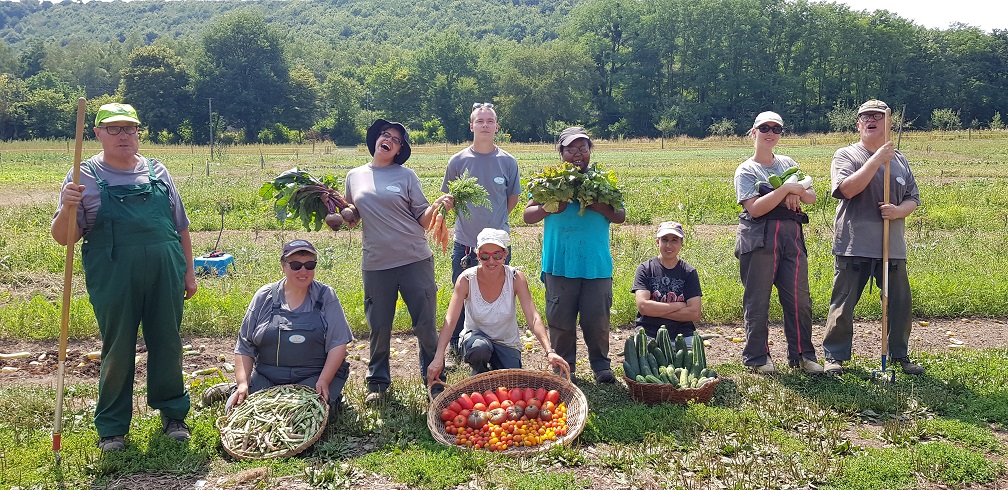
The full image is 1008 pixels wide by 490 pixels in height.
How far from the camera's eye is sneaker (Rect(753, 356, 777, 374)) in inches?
280

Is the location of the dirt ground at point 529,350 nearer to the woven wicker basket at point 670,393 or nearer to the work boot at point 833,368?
the work boot at point 833,368

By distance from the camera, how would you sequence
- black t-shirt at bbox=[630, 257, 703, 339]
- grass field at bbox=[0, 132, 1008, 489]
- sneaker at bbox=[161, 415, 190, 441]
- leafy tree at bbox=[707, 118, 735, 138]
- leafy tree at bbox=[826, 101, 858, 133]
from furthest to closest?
leafy tree at bbox=[707, 118, 735, 138], leafy tree at bbox=[826, 101, 858, 133], black t-shirt at bbox=[630, 257, 703, 339], sneaker at bbox=[161, 415, 190, 441], grass field at bbox=[0, 132, 1008, 489]

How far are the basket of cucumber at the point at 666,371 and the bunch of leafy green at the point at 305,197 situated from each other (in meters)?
2.72

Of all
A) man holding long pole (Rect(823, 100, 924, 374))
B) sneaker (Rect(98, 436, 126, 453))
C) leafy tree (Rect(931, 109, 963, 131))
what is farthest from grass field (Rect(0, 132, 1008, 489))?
leafy tree (Rect(931, 109, 963, 131))

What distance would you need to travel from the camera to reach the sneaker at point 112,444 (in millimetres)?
5348

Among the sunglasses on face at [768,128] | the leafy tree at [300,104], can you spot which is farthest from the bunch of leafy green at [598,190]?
the leafy tree at [300,104]

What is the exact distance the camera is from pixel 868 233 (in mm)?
7039

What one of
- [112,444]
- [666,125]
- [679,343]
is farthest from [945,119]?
[112,444]

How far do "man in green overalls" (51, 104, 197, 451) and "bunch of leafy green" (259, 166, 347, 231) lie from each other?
1053mm

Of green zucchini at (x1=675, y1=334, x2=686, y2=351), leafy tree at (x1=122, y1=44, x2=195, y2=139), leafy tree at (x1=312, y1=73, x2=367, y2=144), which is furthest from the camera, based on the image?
leafy tree at (x1=312, y1=73, x2=367, y2=144)

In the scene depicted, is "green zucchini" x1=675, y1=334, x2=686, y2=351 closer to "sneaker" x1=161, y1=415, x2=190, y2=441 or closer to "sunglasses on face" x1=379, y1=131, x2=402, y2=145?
"sunglasses on face" x1=379, y1=131, x2=402, y2=145

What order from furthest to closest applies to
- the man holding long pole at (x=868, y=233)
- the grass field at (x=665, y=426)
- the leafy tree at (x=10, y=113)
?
the leafy tree at (x=10, y=113), the man holding long pole at (x=868, y=233), the grass field at (x=665, y=426)

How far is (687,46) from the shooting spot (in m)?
93.3

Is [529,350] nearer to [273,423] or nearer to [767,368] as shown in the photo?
[767,368]
